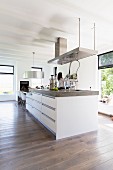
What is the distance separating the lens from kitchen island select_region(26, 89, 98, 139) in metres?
2.86

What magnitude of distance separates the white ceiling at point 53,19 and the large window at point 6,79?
14.9 feet

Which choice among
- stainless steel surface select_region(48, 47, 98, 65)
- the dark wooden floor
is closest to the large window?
the dark wooden floor

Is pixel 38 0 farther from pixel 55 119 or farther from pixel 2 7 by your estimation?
pixel 55 119

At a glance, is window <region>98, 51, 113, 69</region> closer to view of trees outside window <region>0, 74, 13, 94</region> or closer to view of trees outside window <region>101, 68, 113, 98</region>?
view of trees outside window <region>101, 68, 113, 98</region>

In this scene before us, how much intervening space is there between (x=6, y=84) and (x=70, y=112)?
278 inches

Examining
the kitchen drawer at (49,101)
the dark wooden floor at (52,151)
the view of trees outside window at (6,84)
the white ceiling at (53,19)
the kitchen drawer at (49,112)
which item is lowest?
the dark wooden floor at (52,151)

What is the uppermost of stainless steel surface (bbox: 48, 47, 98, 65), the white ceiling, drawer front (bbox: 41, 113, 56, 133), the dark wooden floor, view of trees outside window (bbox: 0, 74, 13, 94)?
the white ceiling

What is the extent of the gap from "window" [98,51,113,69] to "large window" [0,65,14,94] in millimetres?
6057

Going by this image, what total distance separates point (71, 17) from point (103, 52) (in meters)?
3.01

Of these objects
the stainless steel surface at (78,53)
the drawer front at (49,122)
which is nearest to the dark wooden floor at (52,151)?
the drawer front at (49,122)

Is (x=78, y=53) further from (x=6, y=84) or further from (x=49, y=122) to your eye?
(x=6, y=84)

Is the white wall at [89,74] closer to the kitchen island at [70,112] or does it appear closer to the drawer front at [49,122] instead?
the kitchen island at [70,112]

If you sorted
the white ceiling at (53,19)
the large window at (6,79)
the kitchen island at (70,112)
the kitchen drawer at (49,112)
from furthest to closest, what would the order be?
the large window at (6,79) → the kitchen drawer at (49,112) → the kitchen island at (70,112) → the white ceiling at (53,19)

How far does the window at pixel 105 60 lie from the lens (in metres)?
5.20
